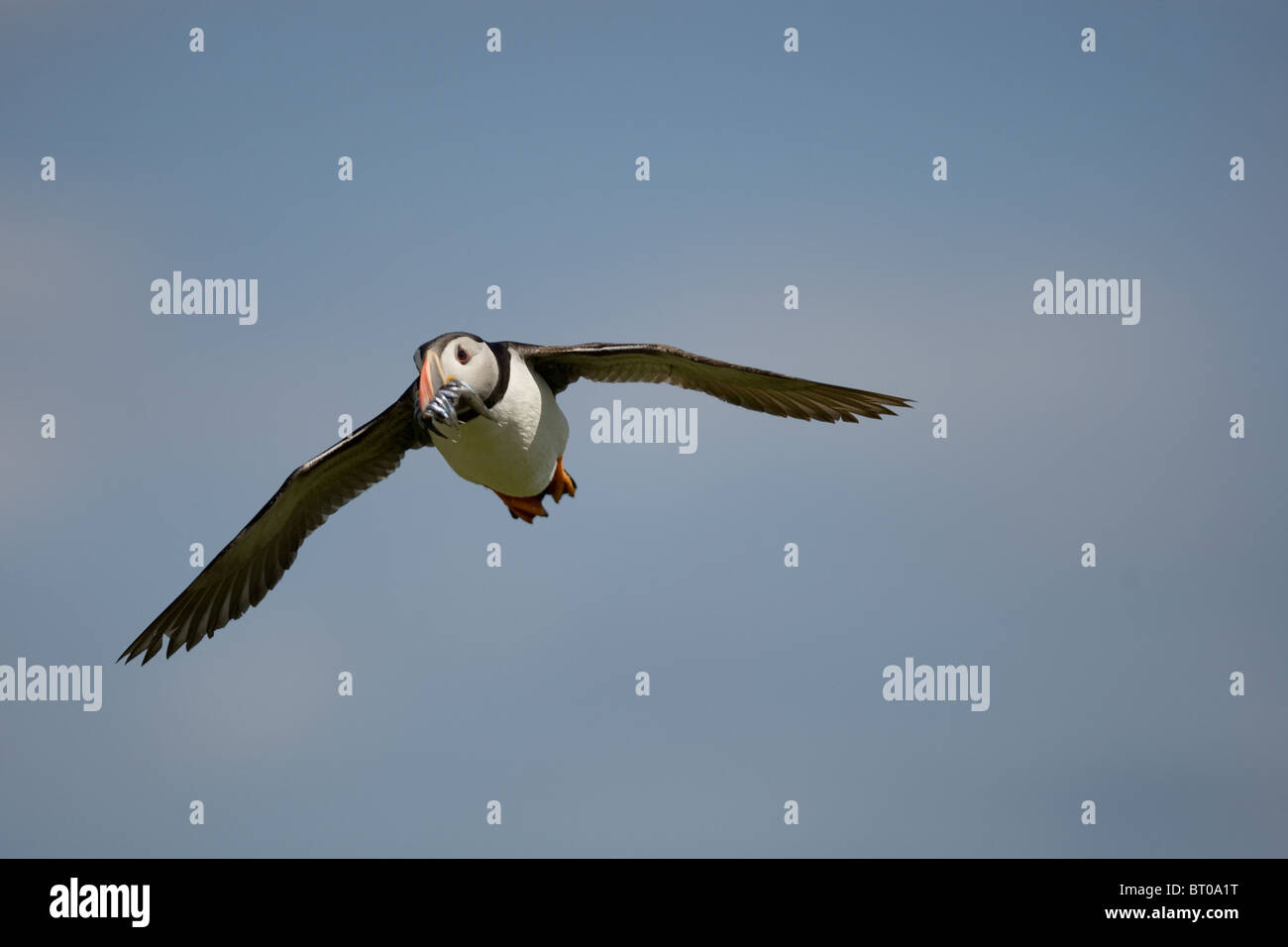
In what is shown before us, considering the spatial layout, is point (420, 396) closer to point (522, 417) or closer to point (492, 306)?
point (522, 417)

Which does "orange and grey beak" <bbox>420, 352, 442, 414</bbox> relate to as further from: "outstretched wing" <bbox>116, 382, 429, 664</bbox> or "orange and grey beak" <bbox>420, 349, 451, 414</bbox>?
"outstretched wing" <bbox>116, 382, 429, 664</bbox>

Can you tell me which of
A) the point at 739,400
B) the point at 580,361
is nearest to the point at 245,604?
the point at 580,361

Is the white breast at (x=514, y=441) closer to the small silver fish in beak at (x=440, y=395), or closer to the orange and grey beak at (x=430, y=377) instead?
the small silver fish in beak at (x=440, y=395)

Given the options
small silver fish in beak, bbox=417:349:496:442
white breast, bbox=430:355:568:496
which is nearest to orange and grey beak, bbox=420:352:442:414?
small silver fish in beak, bbox=417:349:496:442

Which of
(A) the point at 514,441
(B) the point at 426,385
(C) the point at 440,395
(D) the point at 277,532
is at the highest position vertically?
(B) the point at 426,385

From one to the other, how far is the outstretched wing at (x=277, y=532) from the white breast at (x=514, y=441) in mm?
1488

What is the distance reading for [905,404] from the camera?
758 inches

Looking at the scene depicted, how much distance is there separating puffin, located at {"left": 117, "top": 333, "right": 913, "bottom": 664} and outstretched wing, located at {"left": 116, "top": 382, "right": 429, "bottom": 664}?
0.01m

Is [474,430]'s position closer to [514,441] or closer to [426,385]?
[514,441]

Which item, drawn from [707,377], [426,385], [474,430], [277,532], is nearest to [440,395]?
[426,385]

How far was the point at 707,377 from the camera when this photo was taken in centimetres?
A: 2020

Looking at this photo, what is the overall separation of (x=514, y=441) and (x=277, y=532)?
453 centimetres

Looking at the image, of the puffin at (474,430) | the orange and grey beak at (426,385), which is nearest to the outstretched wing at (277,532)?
the puffin at (474,430)
